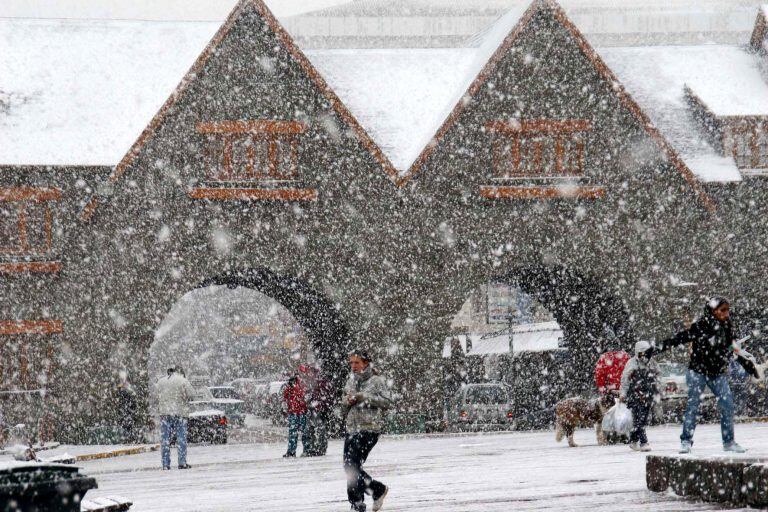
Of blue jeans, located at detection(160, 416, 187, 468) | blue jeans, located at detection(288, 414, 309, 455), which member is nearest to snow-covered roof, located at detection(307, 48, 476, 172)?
blue jeans, located at detection(288, 414, 309, 455)

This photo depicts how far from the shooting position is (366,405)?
12273 mm

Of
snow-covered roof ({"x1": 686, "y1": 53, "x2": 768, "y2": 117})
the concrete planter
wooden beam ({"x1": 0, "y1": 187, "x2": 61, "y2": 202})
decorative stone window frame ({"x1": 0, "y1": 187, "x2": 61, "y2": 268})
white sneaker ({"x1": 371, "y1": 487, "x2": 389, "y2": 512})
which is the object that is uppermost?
snow-covered roof ({"x1": 686, "y1": 53, "x2": 768, "y2": 117})

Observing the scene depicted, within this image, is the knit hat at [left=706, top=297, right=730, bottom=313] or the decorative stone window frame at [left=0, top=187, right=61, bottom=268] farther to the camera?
the decorative stone window frame at [left=0, top=187, right=61, bottom=268]

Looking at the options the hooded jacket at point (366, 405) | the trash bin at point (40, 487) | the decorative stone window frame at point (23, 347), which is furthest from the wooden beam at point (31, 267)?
the trash bin at point (40, 487)

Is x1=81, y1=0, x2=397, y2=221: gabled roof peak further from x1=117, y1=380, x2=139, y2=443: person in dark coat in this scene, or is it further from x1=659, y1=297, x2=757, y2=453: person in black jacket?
x1=659, y1=297, x2=757, y2=453: person in black jacket

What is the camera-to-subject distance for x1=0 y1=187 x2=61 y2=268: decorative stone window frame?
30.5m

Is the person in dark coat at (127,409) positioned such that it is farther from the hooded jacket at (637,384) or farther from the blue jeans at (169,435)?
the hooded jacket at (637,384)

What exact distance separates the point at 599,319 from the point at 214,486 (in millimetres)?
19993

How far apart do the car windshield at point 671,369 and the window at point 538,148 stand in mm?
5501

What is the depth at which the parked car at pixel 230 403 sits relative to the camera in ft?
139

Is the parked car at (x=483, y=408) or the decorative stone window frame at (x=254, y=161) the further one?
the parked car at (x=483, y=408)

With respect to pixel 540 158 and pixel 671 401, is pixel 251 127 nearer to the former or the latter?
pixel 540 158

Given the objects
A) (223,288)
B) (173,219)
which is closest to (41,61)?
(173,219)

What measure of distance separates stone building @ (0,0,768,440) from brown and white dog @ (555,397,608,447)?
345 inches
